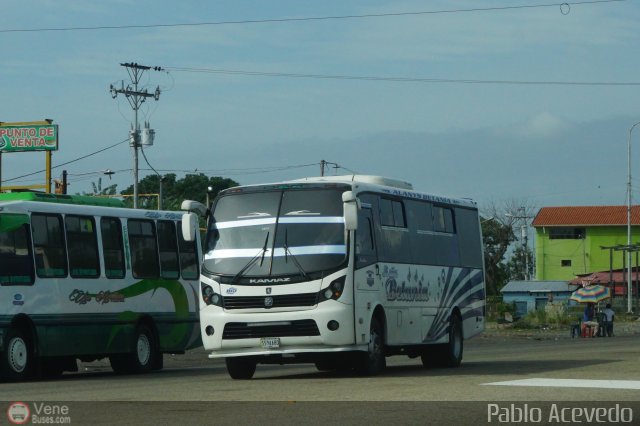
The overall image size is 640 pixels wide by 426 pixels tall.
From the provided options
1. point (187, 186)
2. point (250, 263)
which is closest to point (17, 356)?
point (250, 263)

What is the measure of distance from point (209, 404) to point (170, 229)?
11634 millimetres

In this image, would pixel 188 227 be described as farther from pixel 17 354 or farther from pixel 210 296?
pixel 17 354

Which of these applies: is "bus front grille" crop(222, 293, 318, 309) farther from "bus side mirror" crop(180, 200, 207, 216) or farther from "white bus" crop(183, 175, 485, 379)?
"bus side mirror" crop(180, 200, 207, 216)

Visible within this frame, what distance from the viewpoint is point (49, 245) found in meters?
22.0

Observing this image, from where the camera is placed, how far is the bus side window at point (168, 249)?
25.4 metres

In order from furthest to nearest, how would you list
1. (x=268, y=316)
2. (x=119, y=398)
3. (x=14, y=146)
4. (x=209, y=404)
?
1. (x=14, y=146)
2. (x=268, y=316)
3. (x=119, y=398)
4. (x=209, y=404)

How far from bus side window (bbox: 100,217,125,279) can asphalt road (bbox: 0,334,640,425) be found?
7.45 feet

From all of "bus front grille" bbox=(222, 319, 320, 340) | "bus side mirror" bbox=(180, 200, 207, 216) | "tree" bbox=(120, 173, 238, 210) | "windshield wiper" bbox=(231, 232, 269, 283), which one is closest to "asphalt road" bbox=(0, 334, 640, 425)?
"bus front grille" bbox=(222, 319, 320, 340)

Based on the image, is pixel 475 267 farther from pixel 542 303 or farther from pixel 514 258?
pixel 514 258

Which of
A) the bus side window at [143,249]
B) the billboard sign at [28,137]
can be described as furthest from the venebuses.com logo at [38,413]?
the billboard sign at [28,137]

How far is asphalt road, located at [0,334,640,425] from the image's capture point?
12.8m

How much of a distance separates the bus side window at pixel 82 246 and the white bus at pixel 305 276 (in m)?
3.29

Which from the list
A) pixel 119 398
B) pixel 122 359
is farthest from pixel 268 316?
pixel 122 359

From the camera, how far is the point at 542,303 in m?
95.1
